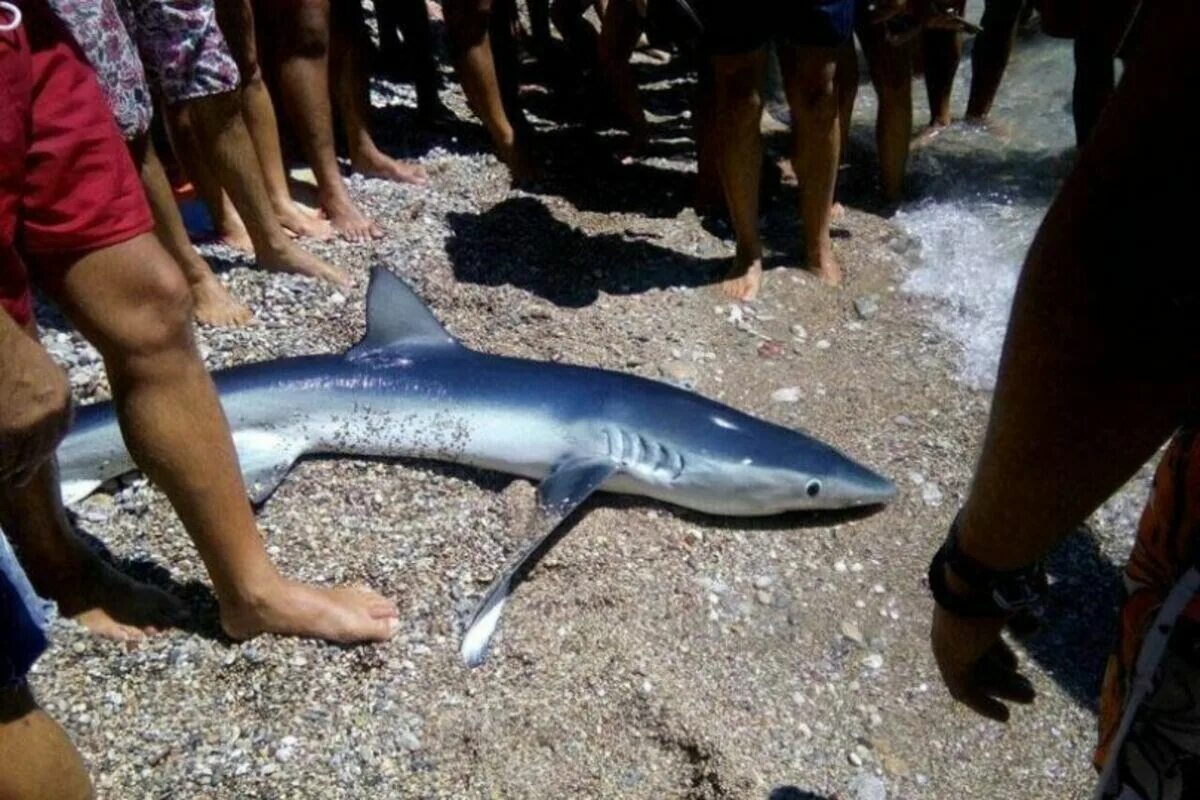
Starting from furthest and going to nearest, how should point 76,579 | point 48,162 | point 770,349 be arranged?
point 770,349
point 76,579
point 48,162

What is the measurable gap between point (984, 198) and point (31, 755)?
490cm

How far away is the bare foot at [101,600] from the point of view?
2377mm

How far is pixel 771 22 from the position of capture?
369 centimetres

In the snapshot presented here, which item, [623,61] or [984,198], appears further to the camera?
[623,61]

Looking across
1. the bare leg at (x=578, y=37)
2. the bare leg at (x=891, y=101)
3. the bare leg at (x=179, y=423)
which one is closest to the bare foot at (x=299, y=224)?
the bare leg at (x=179, y=423)

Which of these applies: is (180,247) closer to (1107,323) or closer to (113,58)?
(113,58)

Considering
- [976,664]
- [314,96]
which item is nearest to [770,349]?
[314,96]

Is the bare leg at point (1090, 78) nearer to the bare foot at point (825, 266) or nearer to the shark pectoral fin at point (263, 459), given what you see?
the bare foot at point (825, 266)

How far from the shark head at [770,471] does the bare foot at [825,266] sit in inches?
57.7

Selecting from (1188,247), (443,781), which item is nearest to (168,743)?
(443,781)

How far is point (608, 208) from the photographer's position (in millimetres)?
4840

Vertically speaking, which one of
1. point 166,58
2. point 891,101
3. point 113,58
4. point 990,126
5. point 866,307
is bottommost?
point 990,126

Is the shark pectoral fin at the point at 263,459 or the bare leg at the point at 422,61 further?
the bare leg at the point at 422,61

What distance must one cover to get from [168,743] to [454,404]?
1126mm
